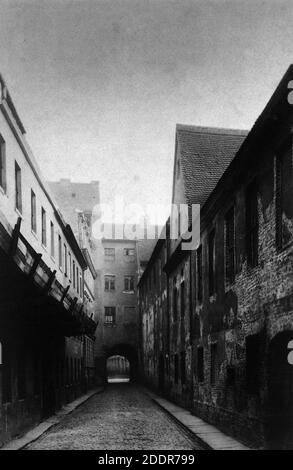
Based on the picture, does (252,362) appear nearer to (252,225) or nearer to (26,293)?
(252,225)

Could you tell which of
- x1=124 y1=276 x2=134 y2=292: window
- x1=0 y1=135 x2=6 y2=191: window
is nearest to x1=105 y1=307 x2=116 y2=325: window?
x1=124 y1=276 x2=134 y2=292: window

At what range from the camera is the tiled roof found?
21.8m

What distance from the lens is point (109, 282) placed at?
167ft

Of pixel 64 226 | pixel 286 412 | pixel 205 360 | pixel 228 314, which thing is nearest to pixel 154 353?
pixel 64 226

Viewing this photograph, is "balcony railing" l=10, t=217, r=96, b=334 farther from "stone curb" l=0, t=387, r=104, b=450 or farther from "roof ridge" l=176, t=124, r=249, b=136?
"roof ridge" l=176, t=124, r=249, b=136

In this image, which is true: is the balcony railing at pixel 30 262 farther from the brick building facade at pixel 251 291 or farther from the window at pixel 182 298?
the window at pixel 182 298

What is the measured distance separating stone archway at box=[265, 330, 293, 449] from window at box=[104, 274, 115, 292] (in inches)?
1599

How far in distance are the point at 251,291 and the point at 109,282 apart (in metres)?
39.9

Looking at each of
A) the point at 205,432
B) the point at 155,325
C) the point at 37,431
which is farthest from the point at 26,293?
the point at 155,325

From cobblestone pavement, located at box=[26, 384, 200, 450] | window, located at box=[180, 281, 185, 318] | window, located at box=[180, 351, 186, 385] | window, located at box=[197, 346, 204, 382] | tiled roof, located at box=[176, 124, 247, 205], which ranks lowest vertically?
cobblestone pavement, located at box=[26, 384, 200, 450]

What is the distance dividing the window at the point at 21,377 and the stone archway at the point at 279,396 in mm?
6788

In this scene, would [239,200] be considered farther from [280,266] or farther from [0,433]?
[0,433]

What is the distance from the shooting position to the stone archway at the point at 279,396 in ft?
32.6

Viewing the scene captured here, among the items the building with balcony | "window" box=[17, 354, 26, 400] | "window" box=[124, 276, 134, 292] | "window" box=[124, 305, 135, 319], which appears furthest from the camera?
"window" box=[124, 276, 134, 292]
